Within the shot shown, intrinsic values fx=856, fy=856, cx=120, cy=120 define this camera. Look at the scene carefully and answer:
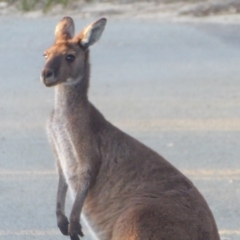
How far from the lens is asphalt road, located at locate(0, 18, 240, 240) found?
244 inches

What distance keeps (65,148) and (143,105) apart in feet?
14.5

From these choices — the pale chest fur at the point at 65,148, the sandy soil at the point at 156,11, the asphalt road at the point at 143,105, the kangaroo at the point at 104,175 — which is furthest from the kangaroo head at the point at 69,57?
the sandy soil at the point at 156,11

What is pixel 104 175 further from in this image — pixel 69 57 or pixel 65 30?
pixel 65 30

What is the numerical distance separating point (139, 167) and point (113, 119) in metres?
4.04

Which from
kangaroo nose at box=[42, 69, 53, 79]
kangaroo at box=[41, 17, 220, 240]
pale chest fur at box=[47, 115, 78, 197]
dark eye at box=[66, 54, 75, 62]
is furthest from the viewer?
pale chest fur at box=[47, 115, 78, 197]

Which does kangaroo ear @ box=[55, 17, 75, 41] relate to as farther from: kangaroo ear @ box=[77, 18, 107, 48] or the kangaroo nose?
the kangaroo nose

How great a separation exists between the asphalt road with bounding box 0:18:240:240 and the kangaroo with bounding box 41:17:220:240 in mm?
1086

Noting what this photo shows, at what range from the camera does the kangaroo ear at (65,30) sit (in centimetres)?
469

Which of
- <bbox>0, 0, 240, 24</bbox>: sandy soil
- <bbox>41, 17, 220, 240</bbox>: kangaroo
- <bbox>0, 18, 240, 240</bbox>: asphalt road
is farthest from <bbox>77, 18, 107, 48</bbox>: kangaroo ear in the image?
<bbox>0, 0, 240, 24</bbox>: sandy soil

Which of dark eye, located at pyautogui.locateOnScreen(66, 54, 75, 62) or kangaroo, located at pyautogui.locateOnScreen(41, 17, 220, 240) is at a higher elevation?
dark eye, located at pyautogui.locateOnScreen(66, 54, 75, 62)

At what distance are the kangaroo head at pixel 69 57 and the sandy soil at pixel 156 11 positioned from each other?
9.43 metres

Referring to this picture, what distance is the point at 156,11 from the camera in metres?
14.7

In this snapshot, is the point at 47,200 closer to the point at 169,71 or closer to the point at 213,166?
the point at 213,166

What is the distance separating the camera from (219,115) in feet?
28.1
